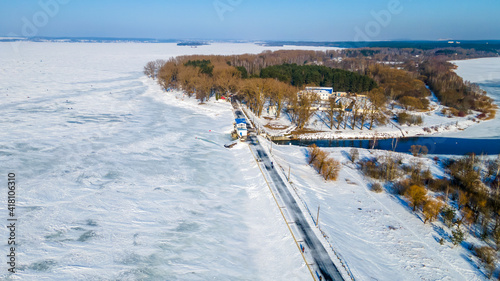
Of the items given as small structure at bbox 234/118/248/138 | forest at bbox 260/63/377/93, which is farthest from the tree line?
small structure at bbox 234/118/248/138

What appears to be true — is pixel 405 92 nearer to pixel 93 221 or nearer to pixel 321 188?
pixel 321 188

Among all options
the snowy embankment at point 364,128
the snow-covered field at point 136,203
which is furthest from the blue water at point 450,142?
the snow-covered field at point 136,203

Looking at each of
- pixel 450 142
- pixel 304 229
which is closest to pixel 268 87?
A: pixel 450 142

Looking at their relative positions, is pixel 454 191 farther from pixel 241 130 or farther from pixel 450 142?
pixel 241 130

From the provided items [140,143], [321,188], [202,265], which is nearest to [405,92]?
[321,188]

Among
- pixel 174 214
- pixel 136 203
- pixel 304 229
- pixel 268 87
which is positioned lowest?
pixel 174 214

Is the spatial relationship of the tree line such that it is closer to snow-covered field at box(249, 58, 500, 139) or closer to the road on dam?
snow-covered field at box(249, 58, 500, 139)
